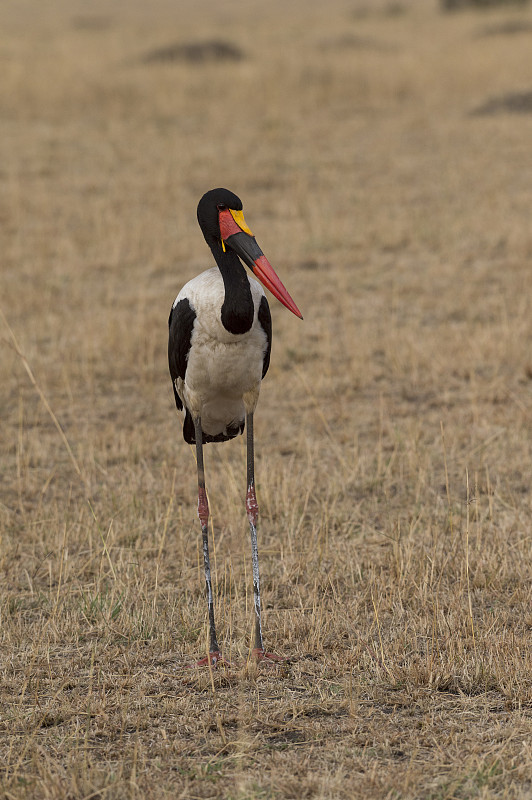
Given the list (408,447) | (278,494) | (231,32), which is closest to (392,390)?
(408,447)

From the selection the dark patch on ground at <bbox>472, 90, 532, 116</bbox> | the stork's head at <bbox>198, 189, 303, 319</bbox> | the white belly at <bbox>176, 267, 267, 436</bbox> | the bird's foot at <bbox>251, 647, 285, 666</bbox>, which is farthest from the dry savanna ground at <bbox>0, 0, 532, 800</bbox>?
the stork's head at <bbox>198, 189, 303, 319</bbox>

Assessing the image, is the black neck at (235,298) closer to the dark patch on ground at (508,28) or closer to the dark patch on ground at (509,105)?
the dark patch on ground at (509,105)

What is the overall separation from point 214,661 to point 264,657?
0.72 feet

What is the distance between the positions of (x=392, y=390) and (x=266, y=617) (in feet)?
11.6

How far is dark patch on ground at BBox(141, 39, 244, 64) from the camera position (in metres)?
22.3

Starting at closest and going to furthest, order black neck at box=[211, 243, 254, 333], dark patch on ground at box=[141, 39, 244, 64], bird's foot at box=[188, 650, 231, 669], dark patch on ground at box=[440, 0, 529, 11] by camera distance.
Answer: black neck at box=[211, 243, 254, 333] → bird's foot at box=[188, 650, 231, 669] → dark patch on ground at box=[141, 39, 244, 64] → dark patch on ground at box=[440, 0, 529, 11]

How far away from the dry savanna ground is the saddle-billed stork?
522 millimetres

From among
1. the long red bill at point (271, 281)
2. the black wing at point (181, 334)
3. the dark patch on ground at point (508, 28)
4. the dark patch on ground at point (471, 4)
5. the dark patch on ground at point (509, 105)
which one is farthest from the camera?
the dark patch on ground at point (471, 4)

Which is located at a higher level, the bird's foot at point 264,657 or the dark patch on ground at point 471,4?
the dark patch on ground at point 471,4

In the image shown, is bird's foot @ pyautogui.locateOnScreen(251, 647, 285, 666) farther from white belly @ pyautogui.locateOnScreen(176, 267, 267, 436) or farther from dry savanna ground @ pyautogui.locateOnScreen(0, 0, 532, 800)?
white belly @ pyautogui.locateOnScreen(176, 267, 267, 436)

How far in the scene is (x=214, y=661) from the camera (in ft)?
14.6

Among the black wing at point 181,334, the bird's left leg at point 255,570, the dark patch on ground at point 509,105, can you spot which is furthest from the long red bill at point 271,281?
the dark patch on ground at point 509,105

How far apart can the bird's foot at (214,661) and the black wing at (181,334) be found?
1.25 m

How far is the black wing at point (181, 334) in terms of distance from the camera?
452 centimetres
